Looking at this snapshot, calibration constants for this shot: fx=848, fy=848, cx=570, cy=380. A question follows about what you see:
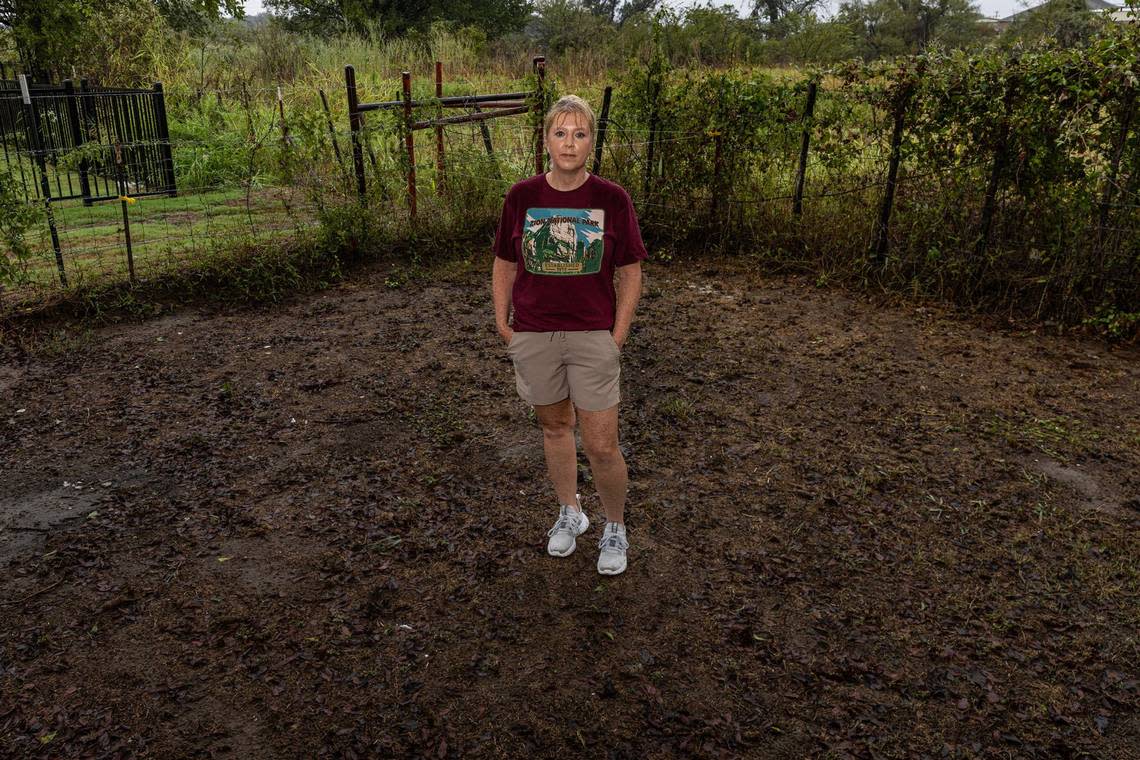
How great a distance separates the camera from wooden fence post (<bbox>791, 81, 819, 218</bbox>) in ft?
23.2

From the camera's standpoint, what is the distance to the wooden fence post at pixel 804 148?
278 inches

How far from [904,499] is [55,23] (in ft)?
48.9

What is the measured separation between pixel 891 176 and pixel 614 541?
473 centimetres

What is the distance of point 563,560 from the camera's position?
342 cm

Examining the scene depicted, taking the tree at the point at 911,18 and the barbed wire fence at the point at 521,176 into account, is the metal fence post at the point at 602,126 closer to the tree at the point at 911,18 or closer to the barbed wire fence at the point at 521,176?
the barbed wire fence at the point at 521,176

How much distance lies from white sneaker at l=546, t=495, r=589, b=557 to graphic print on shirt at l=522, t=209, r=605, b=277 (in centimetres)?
108

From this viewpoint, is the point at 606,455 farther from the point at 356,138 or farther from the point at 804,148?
the point at 356,138

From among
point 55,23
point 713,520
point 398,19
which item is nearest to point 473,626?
point 713,520

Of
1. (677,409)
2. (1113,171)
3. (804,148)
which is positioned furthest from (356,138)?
(1113,171)

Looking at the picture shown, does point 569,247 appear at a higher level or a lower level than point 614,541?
higher

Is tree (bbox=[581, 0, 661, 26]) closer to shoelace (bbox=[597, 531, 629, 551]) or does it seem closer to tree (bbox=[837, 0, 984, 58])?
tree (bbox=[837, 0, 984, 58])

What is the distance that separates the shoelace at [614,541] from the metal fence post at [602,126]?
220 inches

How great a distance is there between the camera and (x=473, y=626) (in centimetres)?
303

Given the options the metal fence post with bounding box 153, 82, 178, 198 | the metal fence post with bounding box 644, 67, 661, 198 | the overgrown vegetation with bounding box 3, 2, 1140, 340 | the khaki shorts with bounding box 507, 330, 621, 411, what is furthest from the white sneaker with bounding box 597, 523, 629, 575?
the metal fence post with bounding box 153, 82, 178, 198
